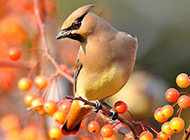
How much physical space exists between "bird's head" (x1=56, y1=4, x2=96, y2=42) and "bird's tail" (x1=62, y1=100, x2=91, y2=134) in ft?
1.80

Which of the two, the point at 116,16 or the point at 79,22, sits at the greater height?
the point at 79,22

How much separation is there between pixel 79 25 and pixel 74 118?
76 cm

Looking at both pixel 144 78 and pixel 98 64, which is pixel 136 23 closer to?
pixel 144 78

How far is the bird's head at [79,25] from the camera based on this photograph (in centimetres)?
251

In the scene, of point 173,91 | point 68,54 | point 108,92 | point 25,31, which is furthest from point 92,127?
point 25,31

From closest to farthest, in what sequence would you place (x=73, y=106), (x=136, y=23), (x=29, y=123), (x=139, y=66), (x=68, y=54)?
(x=73, y=106) → (x=29, y=123) → (x=68, y=54) → (x=139, y=66) → (x=136, y=23)

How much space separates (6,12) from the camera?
176 inches

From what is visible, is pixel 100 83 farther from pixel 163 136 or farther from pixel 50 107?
pixel 163 136

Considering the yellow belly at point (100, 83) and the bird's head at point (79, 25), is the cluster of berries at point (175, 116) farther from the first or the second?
the bird's head at point (79, 25)

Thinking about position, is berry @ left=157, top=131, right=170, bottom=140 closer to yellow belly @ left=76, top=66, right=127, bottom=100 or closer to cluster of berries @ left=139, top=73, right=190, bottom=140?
cluster of berries @ left=139, top=73, right=190, bottom=140

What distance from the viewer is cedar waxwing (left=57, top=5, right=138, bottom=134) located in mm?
2529

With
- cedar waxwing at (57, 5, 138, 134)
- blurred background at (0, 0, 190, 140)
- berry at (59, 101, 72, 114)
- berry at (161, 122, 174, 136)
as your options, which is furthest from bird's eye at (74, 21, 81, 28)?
berry at (161, 122, 174, 136)

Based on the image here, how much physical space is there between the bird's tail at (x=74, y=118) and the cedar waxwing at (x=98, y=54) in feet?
0.53

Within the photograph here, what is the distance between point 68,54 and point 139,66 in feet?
6.48
